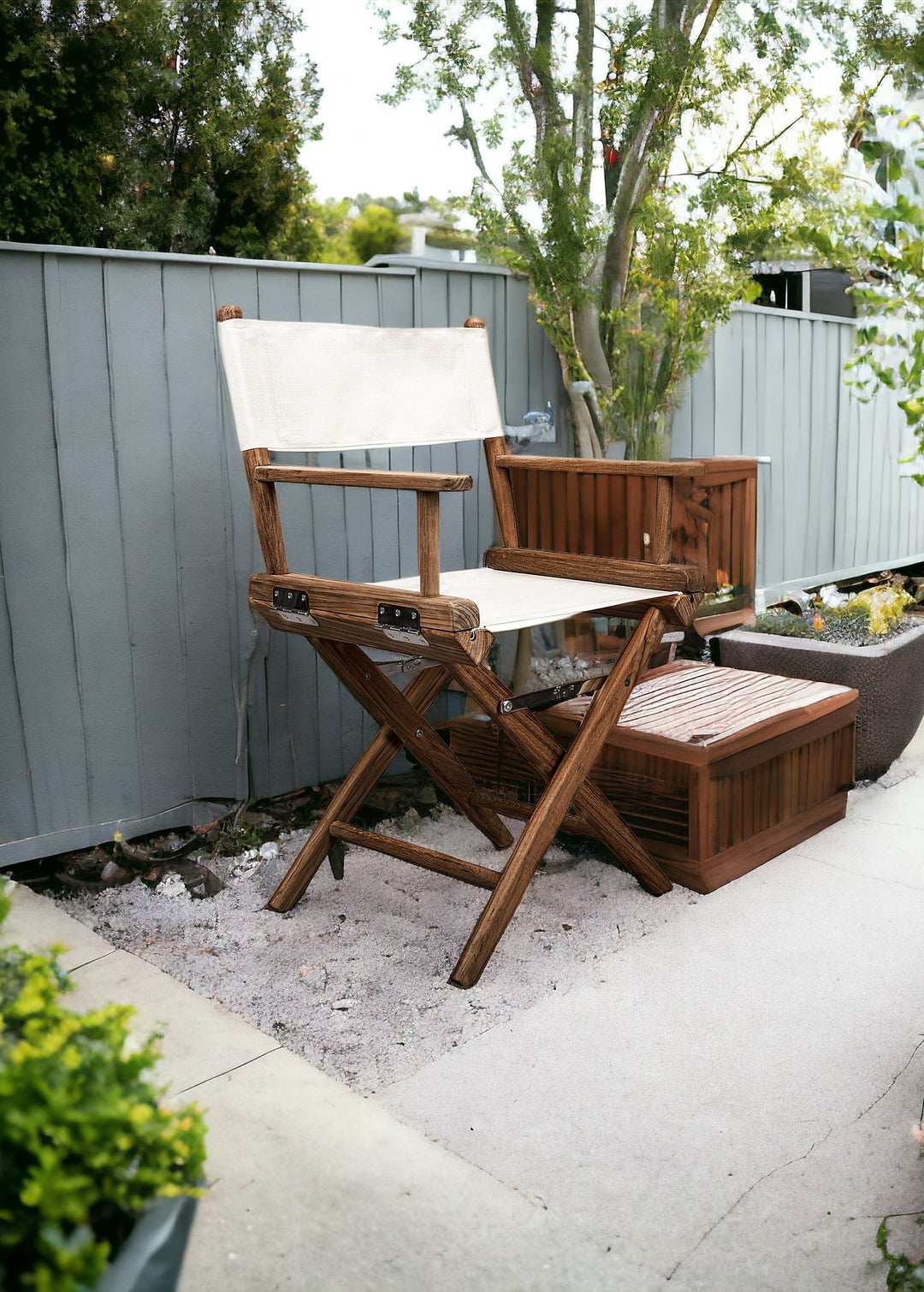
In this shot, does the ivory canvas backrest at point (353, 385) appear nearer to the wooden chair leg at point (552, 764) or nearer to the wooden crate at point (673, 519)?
the wooden crate at point (673, 519)

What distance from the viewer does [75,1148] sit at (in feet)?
2.24

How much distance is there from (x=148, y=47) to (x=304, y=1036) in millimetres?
2480

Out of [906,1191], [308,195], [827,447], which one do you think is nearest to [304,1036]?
[906,1191]

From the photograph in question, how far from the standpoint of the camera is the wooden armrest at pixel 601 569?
6.98ft

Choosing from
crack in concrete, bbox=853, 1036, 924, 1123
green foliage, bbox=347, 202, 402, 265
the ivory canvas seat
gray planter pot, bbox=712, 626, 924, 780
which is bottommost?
crack in concrete, bbox=853, 1036, 924, 1123

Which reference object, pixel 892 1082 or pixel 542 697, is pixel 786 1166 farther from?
pixel 542 697

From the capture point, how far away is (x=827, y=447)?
479 cm

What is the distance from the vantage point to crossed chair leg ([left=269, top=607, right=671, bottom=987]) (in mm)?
2002

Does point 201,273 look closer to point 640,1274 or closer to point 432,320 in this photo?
point 432,320

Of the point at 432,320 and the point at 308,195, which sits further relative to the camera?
the point at 308,195

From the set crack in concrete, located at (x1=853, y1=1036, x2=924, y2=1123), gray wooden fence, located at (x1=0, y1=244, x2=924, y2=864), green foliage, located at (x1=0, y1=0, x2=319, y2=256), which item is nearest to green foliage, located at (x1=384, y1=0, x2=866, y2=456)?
gray wooden fence, located at (x1=0, y1=244, x2=924, y2=864)

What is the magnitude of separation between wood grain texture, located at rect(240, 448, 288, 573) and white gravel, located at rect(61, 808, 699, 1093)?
73 cm

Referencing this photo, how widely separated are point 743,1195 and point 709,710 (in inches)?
50.4

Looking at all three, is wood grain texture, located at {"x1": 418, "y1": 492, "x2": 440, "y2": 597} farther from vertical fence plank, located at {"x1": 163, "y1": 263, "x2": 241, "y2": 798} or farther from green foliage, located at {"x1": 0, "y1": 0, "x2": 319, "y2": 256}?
green foliage, located at {"x1": 0, "y1": 0, "x2": 319, "y2": 256}
